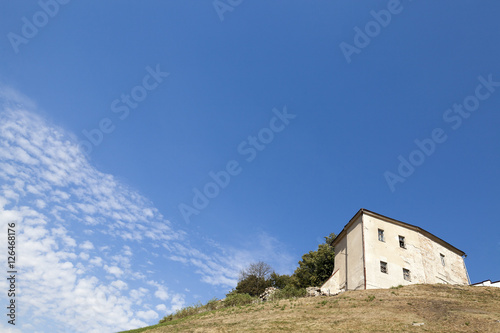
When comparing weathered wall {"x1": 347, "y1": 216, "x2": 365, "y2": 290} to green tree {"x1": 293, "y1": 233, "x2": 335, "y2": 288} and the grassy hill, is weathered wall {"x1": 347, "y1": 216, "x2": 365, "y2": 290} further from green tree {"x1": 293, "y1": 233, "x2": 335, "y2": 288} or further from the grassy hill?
green tree {"x1": 293, "y1": 233, "x2": 335, "y2": 288}

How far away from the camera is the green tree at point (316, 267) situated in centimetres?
4075

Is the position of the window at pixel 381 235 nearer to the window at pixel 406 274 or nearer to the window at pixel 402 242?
the window at pixel 402 242

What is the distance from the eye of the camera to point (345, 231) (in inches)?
1296

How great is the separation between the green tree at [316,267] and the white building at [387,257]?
339 inches

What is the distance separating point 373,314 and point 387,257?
39.1ft

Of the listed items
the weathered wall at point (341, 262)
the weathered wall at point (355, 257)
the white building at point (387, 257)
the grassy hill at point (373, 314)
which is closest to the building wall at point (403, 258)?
the white building at point (387, 257)

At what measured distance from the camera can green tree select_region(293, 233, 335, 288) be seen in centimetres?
4075

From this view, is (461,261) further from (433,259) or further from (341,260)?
(341,260)

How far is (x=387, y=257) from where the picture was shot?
93.1 ft

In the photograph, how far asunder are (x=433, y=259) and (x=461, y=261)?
18.6 feet

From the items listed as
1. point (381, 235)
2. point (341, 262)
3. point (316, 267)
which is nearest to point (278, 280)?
point (316, 267)

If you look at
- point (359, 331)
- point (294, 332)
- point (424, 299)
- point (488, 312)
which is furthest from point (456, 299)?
point (294, 332)

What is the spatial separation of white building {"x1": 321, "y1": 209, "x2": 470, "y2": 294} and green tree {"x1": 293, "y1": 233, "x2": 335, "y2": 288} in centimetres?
860

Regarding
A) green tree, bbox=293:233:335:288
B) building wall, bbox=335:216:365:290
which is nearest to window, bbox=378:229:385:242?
building wall, bbox=335:216:365:290
